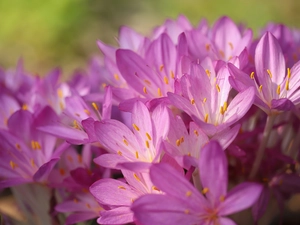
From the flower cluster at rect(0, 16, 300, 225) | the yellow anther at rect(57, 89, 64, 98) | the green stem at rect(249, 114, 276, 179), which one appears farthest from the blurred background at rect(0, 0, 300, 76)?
the green stem at rect(249, 114, 276, 179)

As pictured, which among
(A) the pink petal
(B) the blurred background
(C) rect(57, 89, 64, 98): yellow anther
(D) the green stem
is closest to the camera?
(A) the pink petal

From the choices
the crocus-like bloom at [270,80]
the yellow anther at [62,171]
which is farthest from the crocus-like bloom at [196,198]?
the yellow anther at [62,171]

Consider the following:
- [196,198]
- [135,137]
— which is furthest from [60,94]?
[196,198]

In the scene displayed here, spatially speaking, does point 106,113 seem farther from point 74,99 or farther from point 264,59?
point 264,59

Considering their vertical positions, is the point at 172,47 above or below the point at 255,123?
above

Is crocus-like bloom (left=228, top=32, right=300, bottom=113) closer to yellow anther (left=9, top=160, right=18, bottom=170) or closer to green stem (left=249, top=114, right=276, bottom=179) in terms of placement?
green stem (left=249, top=114, right=276, bottom=179)

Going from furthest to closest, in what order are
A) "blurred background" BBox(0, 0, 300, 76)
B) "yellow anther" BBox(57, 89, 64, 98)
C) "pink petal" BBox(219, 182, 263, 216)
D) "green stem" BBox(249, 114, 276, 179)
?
"blurred background" BBox(0, 0, 300, 76) < "yellow anther" BBox(57, 89, 64, 98) < "green stem" BBox(249, 114, 276, 179) < "pink petal" BBox(219, 182, 263, 216)

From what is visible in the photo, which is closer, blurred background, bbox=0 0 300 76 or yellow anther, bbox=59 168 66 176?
yellow anther, bbox=59 168 66 176

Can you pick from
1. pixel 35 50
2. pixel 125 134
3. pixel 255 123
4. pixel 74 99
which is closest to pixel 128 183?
pixel 125 134
